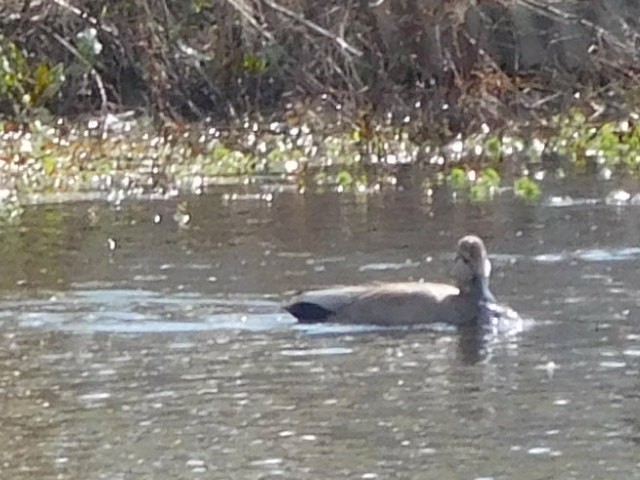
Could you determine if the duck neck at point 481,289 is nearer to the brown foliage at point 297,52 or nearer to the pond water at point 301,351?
the pond water at point 301,351

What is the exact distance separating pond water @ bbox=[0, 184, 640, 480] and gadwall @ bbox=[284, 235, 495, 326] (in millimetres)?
101

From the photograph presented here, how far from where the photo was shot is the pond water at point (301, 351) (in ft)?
30.5

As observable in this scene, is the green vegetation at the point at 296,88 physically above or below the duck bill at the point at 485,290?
above

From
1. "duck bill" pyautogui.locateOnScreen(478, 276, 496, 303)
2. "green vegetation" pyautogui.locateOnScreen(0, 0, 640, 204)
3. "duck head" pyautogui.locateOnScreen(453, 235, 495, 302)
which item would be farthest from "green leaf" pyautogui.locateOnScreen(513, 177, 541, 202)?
"duck bill" pyautogui.locateOnScreen(478, 276, 496, 303)

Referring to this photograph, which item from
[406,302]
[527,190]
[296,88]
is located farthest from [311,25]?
[406,302]

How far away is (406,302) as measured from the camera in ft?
41.1

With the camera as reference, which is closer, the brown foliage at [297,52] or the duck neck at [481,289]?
the duck neck at [481,289]

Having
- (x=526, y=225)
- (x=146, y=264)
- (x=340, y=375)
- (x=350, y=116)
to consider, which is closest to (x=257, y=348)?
(x=340, y=375)

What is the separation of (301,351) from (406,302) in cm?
110

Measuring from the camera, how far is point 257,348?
1163 centimetres

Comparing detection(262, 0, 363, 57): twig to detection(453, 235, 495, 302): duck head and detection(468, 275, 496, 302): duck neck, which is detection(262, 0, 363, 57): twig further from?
detection(468, 275, 496, 302): duck neck

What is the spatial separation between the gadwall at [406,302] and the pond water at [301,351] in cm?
10

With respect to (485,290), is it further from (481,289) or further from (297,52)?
(297,52)

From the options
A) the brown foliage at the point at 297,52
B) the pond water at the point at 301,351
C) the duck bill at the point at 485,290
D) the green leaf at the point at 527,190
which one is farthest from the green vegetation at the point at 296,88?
the duck bill at the point at 485,290
